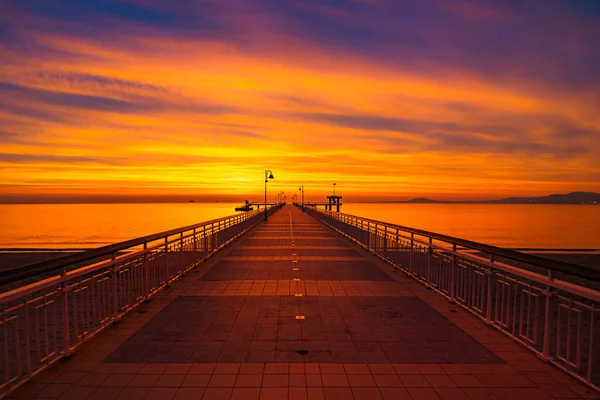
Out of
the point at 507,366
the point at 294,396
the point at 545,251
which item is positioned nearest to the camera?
the point at 294,396

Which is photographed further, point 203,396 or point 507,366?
point 507,366

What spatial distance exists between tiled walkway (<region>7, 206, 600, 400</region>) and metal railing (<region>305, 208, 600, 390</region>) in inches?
11.9

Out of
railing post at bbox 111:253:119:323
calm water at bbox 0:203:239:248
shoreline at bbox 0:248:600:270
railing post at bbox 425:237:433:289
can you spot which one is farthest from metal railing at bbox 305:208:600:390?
calm water at bbox 0:203:239:248

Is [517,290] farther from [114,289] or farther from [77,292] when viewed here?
[77,292]

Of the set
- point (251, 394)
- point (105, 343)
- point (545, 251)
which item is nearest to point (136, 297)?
point (105, 343)

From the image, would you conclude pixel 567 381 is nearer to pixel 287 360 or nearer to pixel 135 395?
pixel 287 360

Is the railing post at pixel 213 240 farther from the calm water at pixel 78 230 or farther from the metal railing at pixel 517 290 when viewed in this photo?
the calm water at pixel 78 230

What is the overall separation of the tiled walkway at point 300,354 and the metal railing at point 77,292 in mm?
267

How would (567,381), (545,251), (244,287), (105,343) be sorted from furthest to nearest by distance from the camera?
(545,251) → (244,287) → (105,343) → (567,381)

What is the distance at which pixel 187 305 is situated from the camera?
7.68 metres

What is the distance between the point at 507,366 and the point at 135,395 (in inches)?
169

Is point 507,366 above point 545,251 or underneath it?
above

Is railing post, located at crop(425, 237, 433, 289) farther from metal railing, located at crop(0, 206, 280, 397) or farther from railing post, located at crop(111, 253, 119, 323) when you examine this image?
railing post, located at crop(111, 253, 119, 323)

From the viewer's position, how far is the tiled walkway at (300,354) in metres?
4.35
